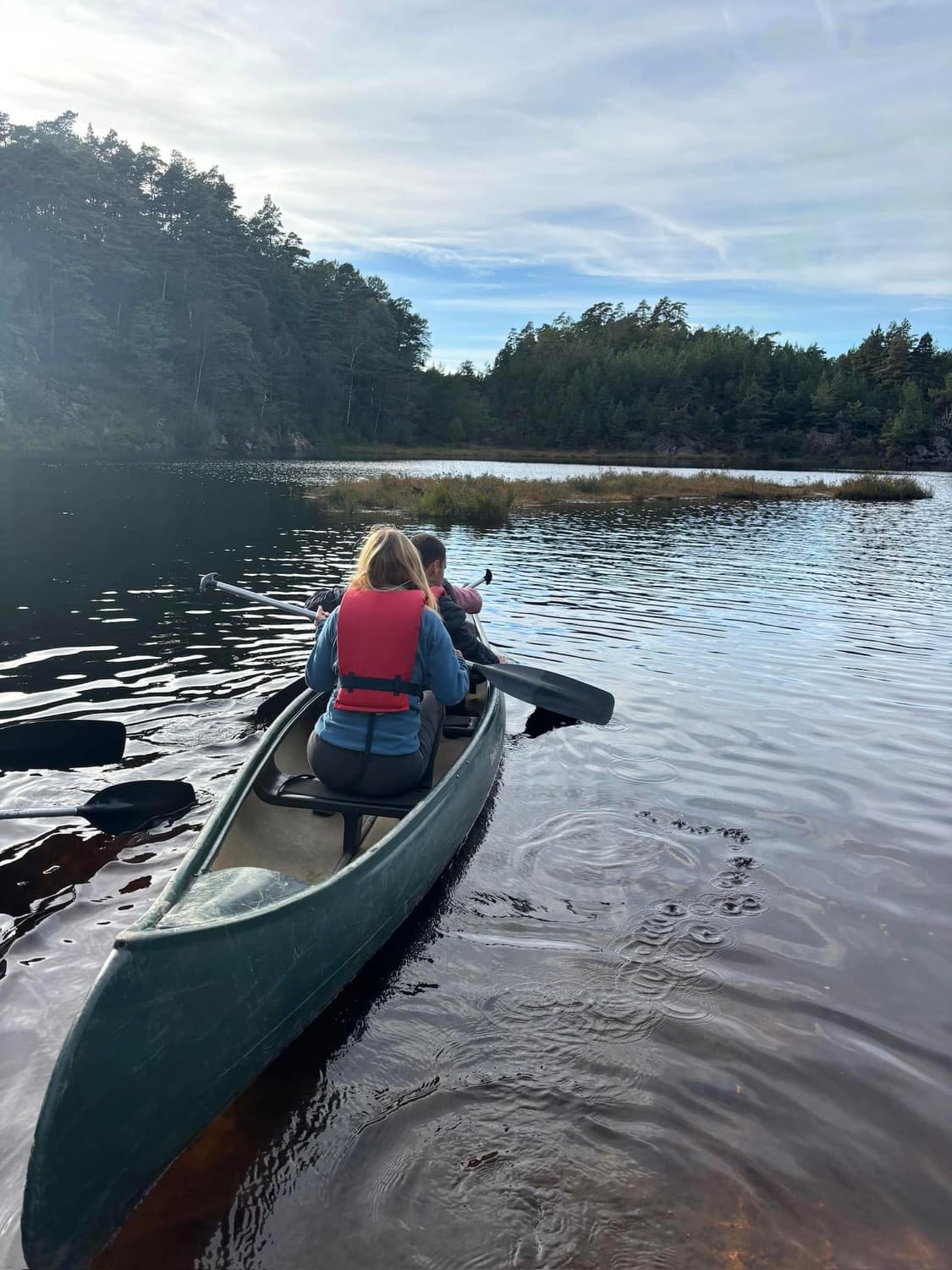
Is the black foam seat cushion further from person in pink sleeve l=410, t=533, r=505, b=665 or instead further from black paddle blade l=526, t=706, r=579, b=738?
black paddle blade l=526, t=706, r=579, b=738

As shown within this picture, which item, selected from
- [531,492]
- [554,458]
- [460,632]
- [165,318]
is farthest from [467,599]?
[554,458]

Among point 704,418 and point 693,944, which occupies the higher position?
point 704,418

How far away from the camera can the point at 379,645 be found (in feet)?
14.4

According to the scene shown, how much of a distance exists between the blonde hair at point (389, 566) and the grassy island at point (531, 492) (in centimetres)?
2103

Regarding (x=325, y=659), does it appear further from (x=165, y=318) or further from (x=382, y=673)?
(x=165, y=318)

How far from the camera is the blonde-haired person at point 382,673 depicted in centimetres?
439

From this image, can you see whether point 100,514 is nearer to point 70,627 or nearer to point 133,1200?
point 70,627

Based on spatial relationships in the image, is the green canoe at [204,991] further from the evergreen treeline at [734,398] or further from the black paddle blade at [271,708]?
the evergreen treeline at [734,398]

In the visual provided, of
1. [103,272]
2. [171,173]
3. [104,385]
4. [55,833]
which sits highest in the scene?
[171,173]

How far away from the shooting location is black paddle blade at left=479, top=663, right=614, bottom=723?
6391 mm

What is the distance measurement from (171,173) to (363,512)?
64.2 meters

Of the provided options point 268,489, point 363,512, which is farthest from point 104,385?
point 363,512

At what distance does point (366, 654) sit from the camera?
4.40m

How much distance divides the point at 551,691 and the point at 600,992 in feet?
9.31
